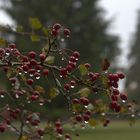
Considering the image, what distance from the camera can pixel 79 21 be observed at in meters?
29.1

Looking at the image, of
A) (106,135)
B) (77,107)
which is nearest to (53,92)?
(77,107)

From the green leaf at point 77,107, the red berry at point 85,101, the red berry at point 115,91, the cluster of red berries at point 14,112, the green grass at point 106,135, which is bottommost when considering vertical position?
the red berry at point 115,91

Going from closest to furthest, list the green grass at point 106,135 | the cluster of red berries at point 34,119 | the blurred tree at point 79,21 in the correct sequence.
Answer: the cluster of red berries at point 34,119 < the green grass at point 106,135 < the blurred tree at point 79,21

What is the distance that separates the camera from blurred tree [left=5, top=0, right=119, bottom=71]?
28.6 metres

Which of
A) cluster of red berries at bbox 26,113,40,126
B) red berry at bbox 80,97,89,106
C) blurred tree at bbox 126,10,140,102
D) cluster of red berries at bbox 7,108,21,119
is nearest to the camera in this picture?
red berry at bbox 80,97,89,106

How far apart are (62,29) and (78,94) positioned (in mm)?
521

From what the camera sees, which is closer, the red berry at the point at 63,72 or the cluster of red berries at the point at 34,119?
the red berry at the point at 63,72

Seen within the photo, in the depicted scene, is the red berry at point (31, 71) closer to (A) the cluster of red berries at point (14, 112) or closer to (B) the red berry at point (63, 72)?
(B) the red berry at point (63, 72)

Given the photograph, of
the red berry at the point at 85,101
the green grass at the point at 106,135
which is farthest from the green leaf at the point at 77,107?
the green grass at the point at 106,135

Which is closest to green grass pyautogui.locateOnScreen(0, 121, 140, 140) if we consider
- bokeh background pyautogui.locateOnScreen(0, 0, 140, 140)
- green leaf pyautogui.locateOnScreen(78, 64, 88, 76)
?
bokeh background pyautogui.locateOnScreen(0, 0, 140, 140)

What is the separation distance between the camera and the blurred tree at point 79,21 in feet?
93.8

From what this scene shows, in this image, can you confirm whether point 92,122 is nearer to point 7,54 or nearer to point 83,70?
point 83,70

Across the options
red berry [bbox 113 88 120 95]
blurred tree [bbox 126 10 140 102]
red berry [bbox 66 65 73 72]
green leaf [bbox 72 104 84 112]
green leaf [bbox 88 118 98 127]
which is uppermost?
blurred tree [bbox 126 10 140 102]

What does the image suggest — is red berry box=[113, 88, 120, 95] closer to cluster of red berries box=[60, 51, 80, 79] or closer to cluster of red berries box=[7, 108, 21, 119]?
cluster of red berries box=[60, 51, 80, 79]
